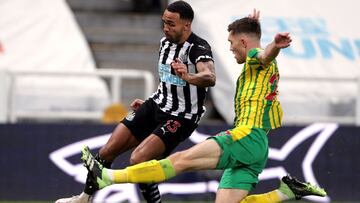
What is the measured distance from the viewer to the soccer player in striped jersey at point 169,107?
1092cm

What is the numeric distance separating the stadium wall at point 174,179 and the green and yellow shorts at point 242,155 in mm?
5229

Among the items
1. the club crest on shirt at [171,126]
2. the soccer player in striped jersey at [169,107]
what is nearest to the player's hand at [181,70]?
the soccer player in striped jersey at [169,107]

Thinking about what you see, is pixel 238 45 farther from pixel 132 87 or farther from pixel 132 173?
pixel 132 87

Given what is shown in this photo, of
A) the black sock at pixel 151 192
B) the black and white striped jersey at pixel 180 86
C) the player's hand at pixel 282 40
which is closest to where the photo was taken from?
the player's hand at pixel 282 40

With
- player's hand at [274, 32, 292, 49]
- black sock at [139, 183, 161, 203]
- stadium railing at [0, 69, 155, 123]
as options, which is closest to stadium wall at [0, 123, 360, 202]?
stadium railing at [0, 69, 155, 123]

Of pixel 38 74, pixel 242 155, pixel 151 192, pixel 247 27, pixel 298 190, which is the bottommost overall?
pixel 38 74

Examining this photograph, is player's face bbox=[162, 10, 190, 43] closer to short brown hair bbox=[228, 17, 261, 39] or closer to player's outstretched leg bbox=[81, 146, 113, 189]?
short brown hair bbox=[228, 17, 261, 39]

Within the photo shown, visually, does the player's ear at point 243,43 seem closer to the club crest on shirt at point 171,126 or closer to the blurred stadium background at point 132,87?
the club crest on shirt at point 171,126

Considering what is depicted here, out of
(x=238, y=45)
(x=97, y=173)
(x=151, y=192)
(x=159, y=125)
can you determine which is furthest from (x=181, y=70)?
(x=151, y=192)

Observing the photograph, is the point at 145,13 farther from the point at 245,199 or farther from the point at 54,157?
the point at 245,199

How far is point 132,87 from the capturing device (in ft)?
65.8

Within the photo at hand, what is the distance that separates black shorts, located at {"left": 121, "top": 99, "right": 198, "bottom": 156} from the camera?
11047 mm

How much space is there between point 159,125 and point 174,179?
4.55 meters

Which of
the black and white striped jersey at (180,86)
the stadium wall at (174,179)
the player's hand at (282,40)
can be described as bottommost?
the stadium wall at (174,179)
